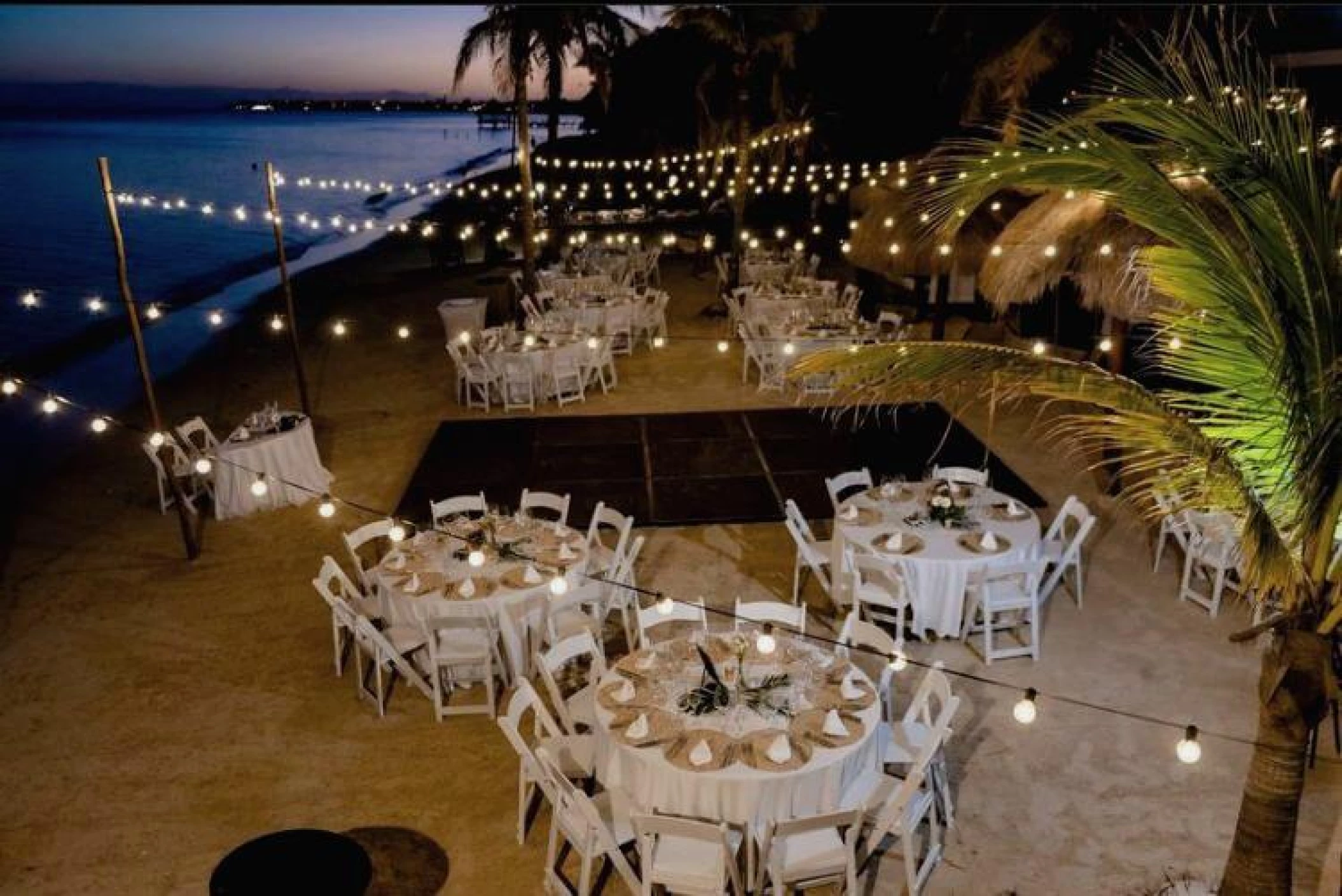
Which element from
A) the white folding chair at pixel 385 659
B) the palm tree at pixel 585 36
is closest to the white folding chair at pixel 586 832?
the white folding chair at pixel 385 659

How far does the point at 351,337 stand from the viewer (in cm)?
1653

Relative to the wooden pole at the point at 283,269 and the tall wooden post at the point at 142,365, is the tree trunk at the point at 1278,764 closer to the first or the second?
the tall wooden post at the point at 142,365

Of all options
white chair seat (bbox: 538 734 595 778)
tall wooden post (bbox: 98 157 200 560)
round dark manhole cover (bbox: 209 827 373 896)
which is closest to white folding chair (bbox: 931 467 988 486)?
white chair seat (bbox: 538 734 595 778)

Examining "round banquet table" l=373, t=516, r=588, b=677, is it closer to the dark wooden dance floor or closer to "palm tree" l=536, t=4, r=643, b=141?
the dark wooden dance floor

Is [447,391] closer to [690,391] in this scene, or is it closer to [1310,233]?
[690,391]

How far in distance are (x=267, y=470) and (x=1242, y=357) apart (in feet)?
27.0

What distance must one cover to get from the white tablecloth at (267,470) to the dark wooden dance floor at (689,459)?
1.02 meters

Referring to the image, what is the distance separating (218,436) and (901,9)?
51.3 ft

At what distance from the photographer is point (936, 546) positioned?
6.84 m

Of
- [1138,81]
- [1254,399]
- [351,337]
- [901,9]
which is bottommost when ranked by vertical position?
[351,337]

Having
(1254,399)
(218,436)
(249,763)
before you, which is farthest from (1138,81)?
(218,436)

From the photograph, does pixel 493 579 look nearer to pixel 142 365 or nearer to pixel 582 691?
pixel 582 691

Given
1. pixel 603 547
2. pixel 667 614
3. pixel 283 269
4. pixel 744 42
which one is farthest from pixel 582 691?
pixel 744 42

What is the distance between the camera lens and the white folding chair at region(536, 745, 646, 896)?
176 inches
